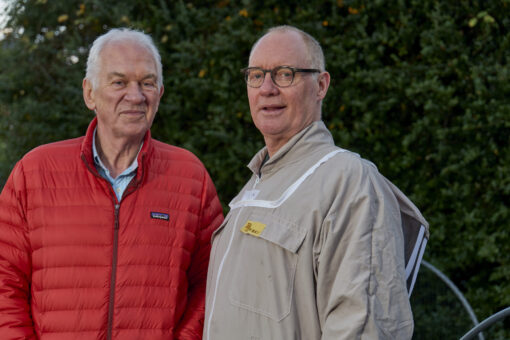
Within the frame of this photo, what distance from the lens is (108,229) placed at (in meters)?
2.57

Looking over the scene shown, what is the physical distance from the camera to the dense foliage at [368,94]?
466 centimetres

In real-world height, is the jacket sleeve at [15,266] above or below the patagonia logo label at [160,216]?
below

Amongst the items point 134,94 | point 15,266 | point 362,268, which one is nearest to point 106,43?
point 134,94

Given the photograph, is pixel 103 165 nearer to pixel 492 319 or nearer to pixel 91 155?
pixel 91 155

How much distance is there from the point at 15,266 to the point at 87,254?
11.6 inches

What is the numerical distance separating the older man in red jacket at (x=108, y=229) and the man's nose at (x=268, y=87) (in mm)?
575

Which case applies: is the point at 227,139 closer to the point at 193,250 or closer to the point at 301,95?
the point at 193,250

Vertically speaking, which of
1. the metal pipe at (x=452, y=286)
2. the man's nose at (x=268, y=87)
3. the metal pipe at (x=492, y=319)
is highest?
the man's nose at (x=268, y=87)

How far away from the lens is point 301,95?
2.40 metres

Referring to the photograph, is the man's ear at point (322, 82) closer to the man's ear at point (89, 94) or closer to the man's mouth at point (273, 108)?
the man's mouth at point (273, 108)

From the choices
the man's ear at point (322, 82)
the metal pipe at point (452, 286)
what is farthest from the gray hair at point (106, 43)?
the metal pipe at point (452, 286)

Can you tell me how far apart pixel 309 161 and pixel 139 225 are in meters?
0.82

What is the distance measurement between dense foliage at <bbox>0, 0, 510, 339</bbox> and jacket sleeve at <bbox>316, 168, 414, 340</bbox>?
2.89 m

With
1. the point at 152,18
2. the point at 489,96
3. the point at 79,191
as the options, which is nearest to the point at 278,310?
the point at 79,191
